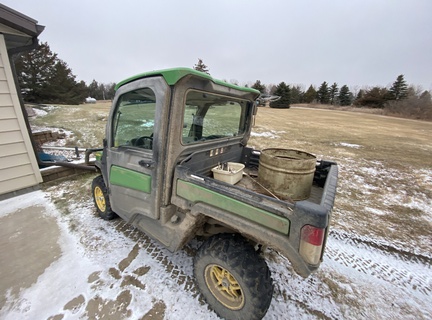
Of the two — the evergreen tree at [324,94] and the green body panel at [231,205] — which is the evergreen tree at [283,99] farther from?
the green body panel at [231,205]

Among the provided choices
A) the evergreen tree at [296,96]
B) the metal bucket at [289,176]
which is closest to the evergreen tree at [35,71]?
the metal bucket at [289,176]

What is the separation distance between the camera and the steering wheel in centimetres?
196

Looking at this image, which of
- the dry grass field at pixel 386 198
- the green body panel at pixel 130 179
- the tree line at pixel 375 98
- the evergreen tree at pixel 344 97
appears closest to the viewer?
the green body panel at pixel 130 179

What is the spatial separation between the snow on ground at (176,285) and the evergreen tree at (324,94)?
2268 inches

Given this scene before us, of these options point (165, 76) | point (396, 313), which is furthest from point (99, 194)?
point (396, 313)

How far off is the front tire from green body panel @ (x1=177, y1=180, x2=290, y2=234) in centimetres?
40

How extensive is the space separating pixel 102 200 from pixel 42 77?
98.1ft

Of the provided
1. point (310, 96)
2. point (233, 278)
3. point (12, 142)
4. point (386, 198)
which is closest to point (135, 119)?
point (233, 278)

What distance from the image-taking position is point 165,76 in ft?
5.39

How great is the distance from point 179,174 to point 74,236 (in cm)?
212

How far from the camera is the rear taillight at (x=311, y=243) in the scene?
1.20 metres

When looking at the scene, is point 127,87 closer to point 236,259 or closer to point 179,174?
point 179,174

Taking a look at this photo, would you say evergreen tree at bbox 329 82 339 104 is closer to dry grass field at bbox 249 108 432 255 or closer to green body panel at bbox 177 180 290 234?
dry grass field at bbox 249 108 432 255

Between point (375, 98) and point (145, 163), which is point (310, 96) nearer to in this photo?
point (375, 98)
